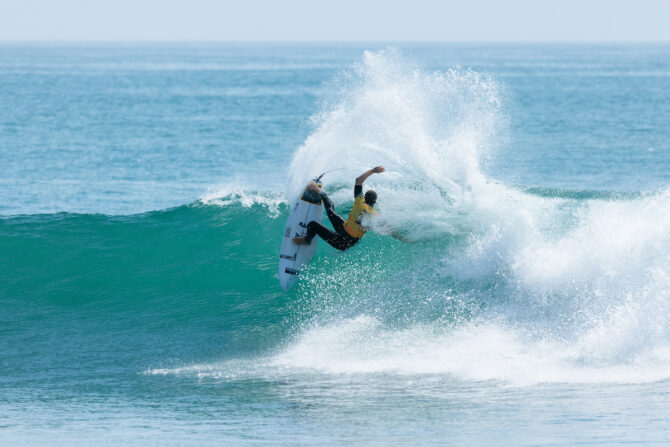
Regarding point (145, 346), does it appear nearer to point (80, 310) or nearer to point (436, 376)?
point (80, 310)

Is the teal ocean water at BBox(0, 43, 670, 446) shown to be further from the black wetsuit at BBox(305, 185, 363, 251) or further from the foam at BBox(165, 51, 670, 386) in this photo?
the black wetsuit at BBox(305, 185, 363, 251)

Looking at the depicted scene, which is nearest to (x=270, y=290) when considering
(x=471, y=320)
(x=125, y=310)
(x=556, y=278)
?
(x=125, y=310)

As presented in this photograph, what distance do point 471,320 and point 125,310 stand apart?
4887 mm

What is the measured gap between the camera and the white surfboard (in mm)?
11508

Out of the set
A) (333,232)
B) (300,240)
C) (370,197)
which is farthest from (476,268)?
(300,240)

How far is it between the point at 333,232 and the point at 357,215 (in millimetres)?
437

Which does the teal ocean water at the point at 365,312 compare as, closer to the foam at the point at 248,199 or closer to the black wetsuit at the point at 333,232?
the foam at the point at 248,199

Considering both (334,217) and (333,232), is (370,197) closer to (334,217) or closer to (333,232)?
(334,217)

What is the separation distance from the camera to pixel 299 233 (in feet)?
37.8

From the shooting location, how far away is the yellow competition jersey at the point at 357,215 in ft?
36.4

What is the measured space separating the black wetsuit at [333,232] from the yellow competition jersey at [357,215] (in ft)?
0.25

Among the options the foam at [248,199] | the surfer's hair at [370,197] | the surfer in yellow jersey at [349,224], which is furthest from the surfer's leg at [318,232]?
the foam at [248,199]

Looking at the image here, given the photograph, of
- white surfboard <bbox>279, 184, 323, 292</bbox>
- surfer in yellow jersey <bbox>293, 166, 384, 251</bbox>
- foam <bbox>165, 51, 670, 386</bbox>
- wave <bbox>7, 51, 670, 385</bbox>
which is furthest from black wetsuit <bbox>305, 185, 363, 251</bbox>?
wave <bbox>7, 51, 670, 385</bbox>

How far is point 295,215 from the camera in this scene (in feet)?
38.0
